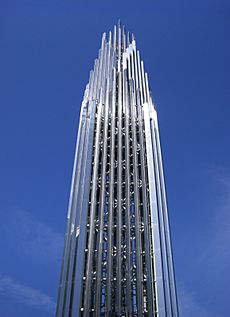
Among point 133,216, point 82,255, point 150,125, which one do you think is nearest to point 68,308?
point 82,255

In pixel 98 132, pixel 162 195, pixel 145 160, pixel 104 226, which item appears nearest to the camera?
pixel 104 226

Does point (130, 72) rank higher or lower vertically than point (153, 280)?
higher

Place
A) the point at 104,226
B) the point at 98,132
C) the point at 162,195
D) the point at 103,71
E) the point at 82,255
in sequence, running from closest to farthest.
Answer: the point at 82,255 → the point at 104,226 → the point at 162,195 → the point at 98,132 → the point at 103,71

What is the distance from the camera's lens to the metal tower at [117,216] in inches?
1169

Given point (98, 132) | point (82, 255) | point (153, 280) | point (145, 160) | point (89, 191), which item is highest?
point (98, 132)

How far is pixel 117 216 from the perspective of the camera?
3469 cm

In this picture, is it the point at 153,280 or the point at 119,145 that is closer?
the point at 153,280

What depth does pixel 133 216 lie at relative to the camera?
35.0m

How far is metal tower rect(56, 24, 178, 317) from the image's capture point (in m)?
29.7

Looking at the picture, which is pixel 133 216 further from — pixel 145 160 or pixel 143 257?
pixel 145 160

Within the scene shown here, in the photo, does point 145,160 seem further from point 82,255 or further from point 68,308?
point 68,308

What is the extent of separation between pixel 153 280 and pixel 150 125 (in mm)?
19492

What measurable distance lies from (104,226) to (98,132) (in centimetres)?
1263

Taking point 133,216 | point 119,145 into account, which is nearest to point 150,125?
point 119,145
